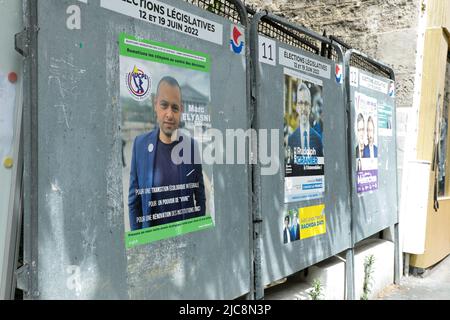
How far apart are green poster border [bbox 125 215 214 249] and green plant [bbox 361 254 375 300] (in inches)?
122

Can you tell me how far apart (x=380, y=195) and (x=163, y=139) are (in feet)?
13.0

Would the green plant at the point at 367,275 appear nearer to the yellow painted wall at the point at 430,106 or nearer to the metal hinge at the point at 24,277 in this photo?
the yellow painted wall at the point at 430,106

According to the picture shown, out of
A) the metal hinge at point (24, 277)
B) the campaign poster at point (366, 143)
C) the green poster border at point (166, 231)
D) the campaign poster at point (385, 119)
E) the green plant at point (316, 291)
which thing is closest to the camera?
the metal hinge at point (24, 277)

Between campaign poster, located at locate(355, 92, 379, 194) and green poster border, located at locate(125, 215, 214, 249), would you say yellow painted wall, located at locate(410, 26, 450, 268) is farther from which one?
green poster border, located at locate(125, 215, 214, 249)

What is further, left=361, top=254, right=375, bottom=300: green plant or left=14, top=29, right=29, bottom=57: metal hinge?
left=361, top=254, right=375, bottom=300: green plant

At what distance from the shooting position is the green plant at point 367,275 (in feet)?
17.2

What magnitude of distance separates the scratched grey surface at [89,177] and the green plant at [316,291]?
167 cm

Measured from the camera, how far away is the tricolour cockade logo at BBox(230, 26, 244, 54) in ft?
10.1

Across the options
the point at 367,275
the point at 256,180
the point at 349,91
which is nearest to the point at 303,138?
the point at 256,180

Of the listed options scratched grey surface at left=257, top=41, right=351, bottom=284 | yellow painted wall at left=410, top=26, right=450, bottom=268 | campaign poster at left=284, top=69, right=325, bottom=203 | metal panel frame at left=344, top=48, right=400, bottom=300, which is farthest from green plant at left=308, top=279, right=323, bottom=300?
yellow painted wall at left=410, top=26, right=450, bottom=268

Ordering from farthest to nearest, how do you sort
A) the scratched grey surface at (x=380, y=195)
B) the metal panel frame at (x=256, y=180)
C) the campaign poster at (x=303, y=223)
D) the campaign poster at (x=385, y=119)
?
the campaign poster at (x=385, y=119)
the scratched grey surface at (x=380, y=195)
the campaign poster at (x=303, y=223)
the metal panel frame at (x=256, y=180)

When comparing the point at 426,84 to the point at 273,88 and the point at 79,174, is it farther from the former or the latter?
the point at 79,174

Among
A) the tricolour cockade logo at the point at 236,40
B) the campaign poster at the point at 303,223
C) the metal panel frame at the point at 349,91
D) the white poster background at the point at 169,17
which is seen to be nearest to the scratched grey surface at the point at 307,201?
the campaign poster at the point at 303,223

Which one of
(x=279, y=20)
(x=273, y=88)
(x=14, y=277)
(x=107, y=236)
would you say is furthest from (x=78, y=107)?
(x=279, y=20)
